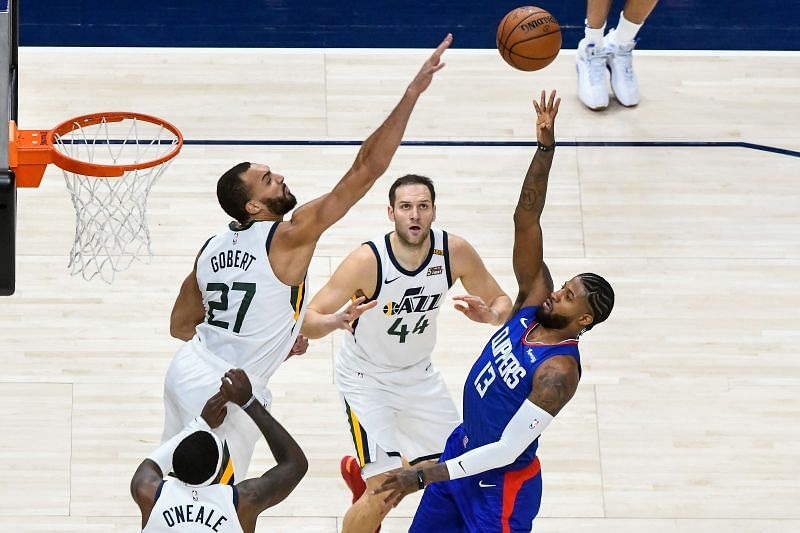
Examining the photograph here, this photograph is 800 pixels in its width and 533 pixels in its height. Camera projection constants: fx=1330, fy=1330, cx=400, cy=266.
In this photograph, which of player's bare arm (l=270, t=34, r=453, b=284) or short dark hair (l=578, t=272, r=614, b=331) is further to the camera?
short dark hair (l=578, t=272, r=614, b=331)

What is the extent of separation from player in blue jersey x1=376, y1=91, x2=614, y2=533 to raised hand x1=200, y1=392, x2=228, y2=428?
0.68 metres

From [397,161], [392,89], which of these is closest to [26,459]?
[397,161]

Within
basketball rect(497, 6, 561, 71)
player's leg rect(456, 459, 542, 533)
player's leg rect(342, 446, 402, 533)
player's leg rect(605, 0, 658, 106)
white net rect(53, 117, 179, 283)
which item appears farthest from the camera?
player's leg rect(605, 0, 658, 106)

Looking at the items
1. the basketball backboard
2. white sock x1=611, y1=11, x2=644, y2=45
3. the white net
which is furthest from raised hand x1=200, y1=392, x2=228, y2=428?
white sock x1=611, y1=11, x2=644, y2=45

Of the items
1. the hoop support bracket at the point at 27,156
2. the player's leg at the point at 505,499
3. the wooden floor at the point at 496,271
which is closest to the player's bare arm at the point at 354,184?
the hoop support bracket at the point at 27,156

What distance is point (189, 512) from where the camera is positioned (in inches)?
177

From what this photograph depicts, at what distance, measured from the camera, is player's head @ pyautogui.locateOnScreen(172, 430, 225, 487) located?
4391 millimetres

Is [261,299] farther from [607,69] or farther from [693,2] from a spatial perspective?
[693,2]

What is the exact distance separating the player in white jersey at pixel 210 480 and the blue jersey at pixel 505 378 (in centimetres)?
75

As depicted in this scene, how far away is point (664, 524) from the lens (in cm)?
617

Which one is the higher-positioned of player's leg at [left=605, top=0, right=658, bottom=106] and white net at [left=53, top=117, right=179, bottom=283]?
player's leg at [left=605, top=0, right=658, bottom=106]

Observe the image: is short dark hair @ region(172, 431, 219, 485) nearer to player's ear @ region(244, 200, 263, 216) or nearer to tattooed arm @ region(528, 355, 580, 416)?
player's ear @ region(244, 200, 263, 216)

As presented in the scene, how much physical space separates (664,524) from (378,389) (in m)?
1.52

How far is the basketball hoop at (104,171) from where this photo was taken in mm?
5121
